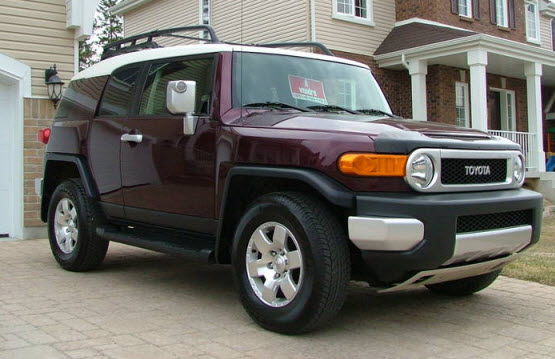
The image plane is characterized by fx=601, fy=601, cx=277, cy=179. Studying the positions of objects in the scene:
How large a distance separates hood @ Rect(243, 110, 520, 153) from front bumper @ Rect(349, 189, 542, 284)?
1.06 ft

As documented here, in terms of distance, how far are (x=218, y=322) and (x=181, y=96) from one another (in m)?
1.68

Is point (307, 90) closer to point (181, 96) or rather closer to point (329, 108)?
point (329, 108)

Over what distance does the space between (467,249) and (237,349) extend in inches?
60.6

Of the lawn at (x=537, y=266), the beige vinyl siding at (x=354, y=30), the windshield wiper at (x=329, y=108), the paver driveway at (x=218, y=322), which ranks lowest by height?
the paver driveway at (x=218, y=322)

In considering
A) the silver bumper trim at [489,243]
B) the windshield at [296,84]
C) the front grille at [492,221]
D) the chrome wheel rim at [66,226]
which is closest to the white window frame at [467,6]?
the windshield at [296,84]

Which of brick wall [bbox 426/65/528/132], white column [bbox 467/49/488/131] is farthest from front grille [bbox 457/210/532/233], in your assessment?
brick wall [bbox 426/65/528/132]

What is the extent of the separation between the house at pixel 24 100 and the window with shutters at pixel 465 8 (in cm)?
1307

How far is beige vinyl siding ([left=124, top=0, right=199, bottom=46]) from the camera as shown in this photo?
2019 centimetres

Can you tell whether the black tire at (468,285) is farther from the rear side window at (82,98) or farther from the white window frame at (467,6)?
the white window frame at (467,6)

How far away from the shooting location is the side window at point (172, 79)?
4.80m

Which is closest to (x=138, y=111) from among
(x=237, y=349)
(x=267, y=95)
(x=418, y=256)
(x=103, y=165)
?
(x=103, y=165)

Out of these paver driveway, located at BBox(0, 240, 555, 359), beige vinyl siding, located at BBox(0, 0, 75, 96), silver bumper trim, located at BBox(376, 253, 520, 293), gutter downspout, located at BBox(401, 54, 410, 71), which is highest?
gutter downspout, located at BBox(401, 54, 410, 71)

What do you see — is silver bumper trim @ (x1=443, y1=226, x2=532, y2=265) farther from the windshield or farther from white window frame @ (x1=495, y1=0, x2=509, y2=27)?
white window frame @ (x1=495, y1=0, x2=509, y2=27)

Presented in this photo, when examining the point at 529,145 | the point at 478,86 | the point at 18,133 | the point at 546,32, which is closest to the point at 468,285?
the point at 18,133
